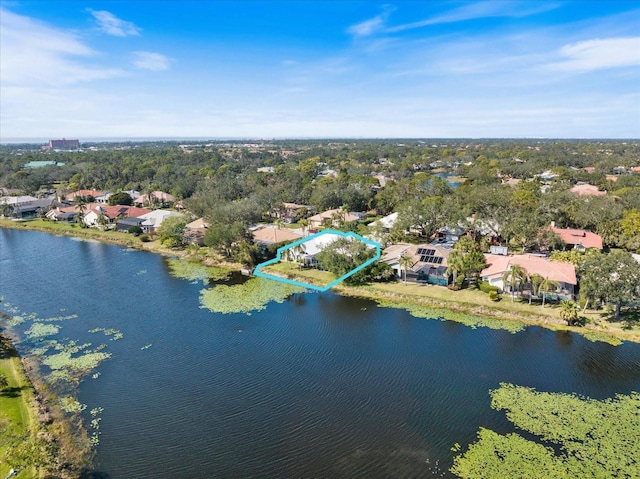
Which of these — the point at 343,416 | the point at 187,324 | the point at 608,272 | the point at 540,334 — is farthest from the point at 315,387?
the point at 608,272

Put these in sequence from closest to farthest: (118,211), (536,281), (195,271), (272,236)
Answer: (536,281) → (195,271) → (272,236) → (118,211)

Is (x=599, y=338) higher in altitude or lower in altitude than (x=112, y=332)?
higher

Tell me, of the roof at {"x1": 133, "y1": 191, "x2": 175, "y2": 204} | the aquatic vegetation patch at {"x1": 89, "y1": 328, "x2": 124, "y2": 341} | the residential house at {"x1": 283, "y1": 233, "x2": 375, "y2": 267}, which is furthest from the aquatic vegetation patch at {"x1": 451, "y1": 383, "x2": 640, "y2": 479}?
the roof at {"x1": 133, "y1": 191, "x2": 175, "y2": 204}

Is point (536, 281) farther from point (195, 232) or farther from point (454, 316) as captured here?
point (195, 232)

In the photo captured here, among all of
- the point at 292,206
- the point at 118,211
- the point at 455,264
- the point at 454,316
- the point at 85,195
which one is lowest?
the point at 454,316

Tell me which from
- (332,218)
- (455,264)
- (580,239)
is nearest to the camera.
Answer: (455,264)

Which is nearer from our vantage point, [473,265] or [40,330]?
[40,330]

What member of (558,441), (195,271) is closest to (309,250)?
(195,271)

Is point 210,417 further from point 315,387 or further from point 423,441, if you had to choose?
point 423,441
